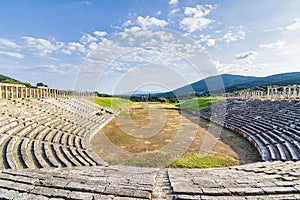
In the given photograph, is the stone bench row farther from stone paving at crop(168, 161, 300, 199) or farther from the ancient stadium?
stone paving at crop(168, 161, 300, 199)

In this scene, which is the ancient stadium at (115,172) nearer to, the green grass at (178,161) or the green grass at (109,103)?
the green grass at (178,161)

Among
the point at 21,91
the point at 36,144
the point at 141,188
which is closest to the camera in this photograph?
the point at 141,188

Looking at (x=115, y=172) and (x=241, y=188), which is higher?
(x=241, y=188)

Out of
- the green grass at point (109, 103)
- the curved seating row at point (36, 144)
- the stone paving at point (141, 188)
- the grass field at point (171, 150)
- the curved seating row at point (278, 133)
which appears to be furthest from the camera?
the green grass at point (109, 103)

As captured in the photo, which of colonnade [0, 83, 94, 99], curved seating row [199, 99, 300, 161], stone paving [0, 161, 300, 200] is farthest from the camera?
colonnade [0, 83, 94, 99]

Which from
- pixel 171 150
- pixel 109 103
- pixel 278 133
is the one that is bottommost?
pixel 171 150

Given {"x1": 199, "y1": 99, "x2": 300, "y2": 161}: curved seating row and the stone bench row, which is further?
{"x1": 199, "y1": 99, "x2": 300, "y2": 161}: curved seating row

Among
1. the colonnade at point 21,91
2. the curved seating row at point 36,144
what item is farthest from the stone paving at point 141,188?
the colonnade at point 21,91

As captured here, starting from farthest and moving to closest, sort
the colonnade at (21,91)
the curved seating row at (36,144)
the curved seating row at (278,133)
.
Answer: the colonnade at (21,91)
the curved seating row at (278,133)
the curved seating row at (36,144)

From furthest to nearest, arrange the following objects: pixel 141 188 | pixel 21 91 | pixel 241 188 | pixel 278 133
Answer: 1. pixel 21 91
2. pixel 278 133
3. pixel 141 188
4. pixel 241 188

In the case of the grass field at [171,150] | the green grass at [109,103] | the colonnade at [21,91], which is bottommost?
the grass field at [171,150]

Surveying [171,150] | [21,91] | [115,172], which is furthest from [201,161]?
[21,91]

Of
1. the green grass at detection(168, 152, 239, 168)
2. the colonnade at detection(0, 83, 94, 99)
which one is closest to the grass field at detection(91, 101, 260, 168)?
the green grass at detection(168, 152, 239, 168)

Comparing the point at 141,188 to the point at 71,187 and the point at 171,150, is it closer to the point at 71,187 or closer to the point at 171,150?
the point at 71,187
